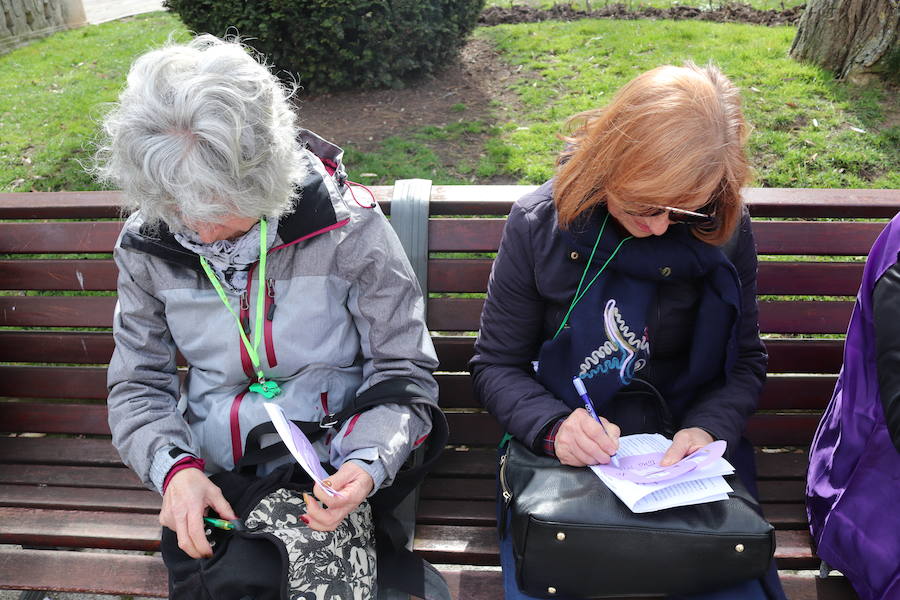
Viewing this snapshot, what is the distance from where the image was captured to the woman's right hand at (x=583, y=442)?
183 cm

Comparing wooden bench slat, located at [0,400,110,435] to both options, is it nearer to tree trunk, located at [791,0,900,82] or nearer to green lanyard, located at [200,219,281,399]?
green lanyard, located at [200,219,281,399]

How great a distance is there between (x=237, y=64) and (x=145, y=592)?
4.90 ft

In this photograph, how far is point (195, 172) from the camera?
1.61 m

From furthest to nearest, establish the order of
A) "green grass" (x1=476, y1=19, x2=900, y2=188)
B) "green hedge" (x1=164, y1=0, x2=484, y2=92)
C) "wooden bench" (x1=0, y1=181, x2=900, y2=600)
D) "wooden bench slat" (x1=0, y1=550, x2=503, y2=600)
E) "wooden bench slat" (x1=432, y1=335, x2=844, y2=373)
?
"green hedge" (x1=164, y1=0, x2=484, y2=92)
"green grass" (x1=476, y1=19, x2=900, y2=188)
"wooden bench slat" (x1=432, y1=335, x2=844, y2=373)
"wooden bench" (x1=0, y1=181, x2=900, y2=600)
"wooden bench slat" (x1=0, y1=550, x2=503, y2=600)

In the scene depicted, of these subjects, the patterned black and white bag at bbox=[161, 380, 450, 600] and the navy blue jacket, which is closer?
the patterned black and white bag at bbox=[161, 380, 450, 600]

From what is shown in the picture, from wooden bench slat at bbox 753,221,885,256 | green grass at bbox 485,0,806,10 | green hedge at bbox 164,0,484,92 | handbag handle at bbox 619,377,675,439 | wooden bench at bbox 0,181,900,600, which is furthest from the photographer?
green grass at bbox 485,0,806,10

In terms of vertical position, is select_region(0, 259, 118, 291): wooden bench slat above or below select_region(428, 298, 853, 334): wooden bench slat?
above

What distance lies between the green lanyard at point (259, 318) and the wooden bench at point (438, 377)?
1.95ft

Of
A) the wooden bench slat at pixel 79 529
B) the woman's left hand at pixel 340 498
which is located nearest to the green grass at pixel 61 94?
the wooden bench slat at pixel 79 529

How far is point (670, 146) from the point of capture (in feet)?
5.49

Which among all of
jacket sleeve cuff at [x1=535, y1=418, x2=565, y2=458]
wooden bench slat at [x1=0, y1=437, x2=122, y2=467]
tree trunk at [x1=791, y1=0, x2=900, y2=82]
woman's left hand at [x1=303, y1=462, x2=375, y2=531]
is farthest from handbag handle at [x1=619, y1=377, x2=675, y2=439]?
tree trunk at [x1=791, y1=0, x2=900, y2=82]

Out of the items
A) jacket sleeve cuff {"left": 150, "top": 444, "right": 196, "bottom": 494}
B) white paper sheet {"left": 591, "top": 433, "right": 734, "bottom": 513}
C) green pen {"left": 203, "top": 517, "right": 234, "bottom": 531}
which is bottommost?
green pen {"left": 203, "top": 517, "right": 234, "bottom": 531}

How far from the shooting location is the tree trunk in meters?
4.59

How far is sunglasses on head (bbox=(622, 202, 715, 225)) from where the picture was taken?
Answer: 173 centimetres
